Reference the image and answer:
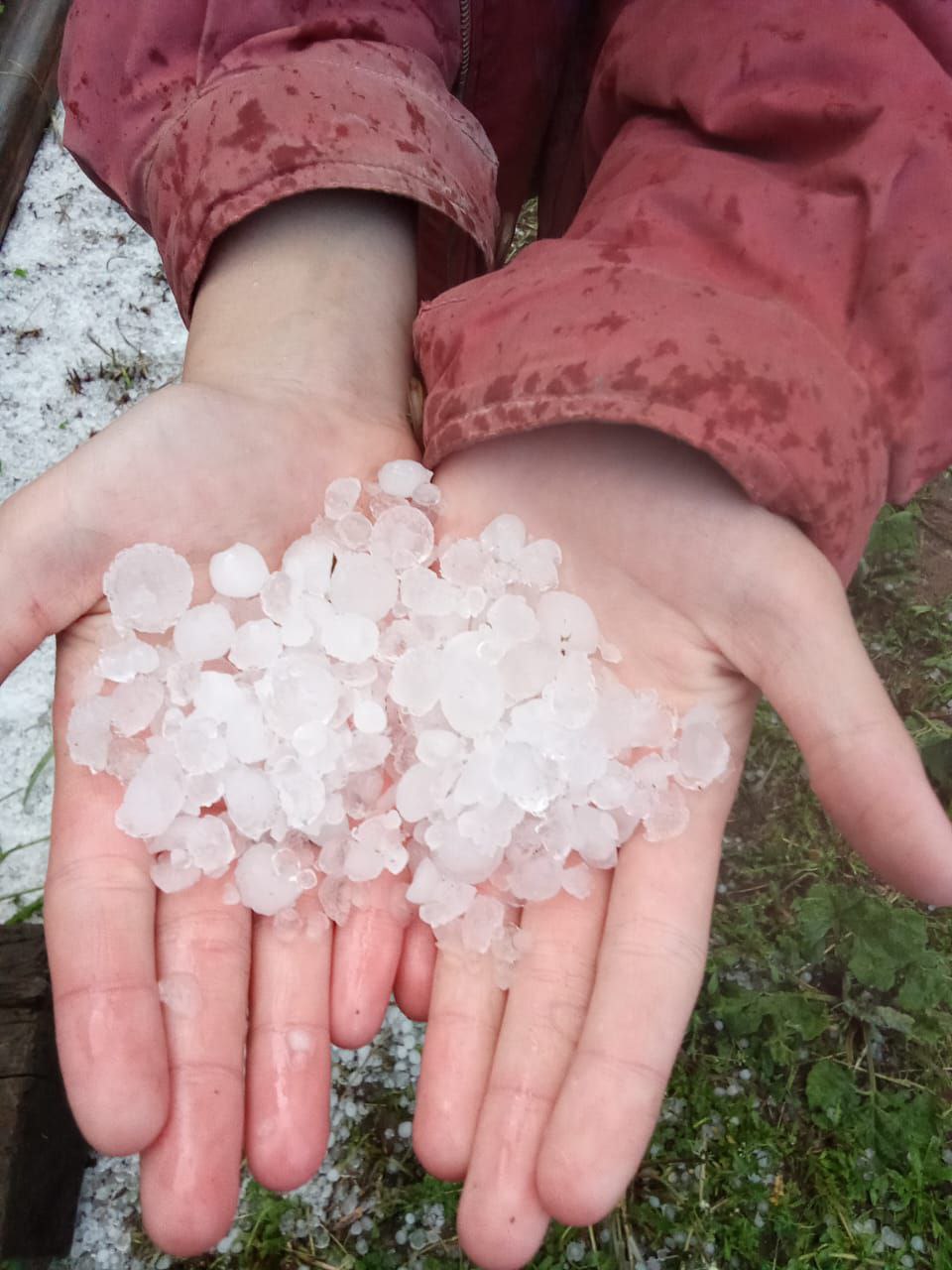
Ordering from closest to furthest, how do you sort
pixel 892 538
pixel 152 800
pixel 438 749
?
pixel 152 800 < pixel 438 749 < pixel 892 538

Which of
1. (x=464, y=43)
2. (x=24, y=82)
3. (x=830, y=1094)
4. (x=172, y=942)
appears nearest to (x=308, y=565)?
(x=172, y=942)

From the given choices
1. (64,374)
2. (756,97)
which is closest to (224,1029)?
(756,97)

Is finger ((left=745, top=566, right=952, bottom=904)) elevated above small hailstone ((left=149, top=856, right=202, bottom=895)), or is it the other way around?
finger ((left=745, top=566, right=952, bottom=904))

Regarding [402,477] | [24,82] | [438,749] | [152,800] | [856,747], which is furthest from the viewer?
[24,82]

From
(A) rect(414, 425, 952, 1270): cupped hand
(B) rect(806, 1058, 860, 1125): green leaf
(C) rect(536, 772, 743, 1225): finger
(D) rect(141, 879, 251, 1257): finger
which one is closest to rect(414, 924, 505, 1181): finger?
(A) rect(414, 425, 952, 1270): cupped hand

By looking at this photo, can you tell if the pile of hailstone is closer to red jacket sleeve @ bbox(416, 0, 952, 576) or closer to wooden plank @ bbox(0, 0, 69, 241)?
red jacket sleeve @ bbox(416, 0, 952, 576)

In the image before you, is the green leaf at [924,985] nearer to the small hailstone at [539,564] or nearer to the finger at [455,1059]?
the finger at [455,1059]

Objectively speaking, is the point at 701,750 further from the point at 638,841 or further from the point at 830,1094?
the point at 830,1094
